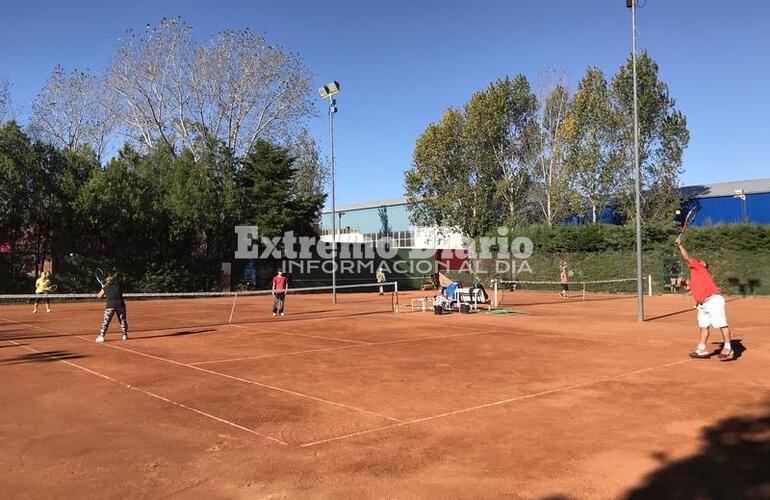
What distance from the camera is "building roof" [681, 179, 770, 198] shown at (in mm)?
41353

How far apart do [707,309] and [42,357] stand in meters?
12.1

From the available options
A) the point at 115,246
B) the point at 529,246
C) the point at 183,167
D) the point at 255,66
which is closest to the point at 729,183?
the point at 529,246

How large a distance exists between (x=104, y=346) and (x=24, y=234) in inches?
785

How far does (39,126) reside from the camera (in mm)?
42531

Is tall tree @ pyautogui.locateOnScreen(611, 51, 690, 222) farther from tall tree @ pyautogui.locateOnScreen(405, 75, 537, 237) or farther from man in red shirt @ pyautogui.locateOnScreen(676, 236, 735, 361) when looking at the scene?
man in red shirt @ pyautogui.locateOnScreen(676, 236, 735, 361)

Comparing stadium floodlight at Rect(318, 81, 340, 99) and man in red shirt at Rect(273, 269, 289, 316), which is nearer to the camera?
man in red shirt at Rect(273, 269, 289, 316)

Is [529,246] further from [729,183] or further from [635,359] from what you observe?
[635,359]

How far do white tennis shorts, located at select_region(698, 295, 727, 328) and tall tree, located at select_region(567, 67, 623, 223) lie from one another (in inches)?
1230

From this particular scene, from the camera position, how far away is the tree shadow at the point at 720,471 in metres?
4.38

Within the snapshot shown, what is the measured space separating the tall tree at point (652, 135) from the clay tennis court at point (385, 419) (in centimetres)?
2782

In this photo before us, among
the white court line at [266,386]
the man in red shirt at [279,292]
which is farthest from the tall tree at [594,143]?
the white court line at [266,386]

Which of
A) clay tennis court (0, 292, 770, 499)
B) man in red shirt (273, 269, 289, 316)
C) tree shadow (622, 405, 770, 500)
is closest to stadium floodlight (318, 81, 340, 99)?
man in red shirt (273, 269, 289, 316)

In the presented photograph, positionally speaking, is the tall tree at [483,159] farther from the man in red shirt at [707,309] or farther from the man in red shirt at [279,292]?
the man in red shirt at [707,309]

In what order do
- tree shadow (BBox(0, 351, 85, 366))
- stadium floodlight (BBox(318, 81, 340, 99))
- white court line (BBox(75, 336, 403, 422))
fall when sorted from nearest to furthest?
white court line (BBox(75, 336, 403, 422)) < tree shadow (BBox(0, 351, 85, 366)) < stadium floodlight (BBox(318, 81, 340, 99))
